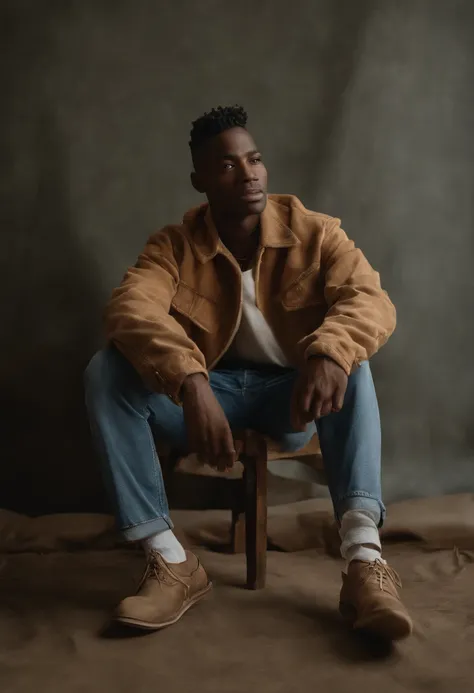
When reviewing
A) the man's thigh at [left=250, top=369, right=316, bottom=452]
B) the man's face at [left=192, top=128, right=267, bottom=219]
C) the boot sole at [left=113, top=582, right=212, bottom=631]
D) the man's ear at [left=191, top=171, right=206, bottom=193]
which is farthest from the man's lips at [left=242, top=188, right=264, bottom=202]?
the boot sole at [left=113, top=582, right=212, bottom=631]

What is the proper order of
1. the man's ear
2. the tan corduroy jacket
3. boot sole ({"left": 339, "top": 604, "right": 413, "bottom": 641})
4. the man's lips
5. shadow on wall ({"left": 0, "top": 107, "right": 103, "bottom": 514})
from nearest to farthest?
boot sole ({"left": 339, "top": 604, "right": 413, "bottom": 641}) → the tan corduroy jacket → the man's lips → the man's ear → shadow on wall ({"left": 0, "top": 107, "right": 103, "bottom": 514})

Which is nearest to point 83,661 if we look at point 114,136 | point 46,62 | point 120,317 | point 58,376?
point 120,317

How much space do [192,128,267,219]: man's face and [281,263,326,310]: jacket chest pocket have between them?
19cm

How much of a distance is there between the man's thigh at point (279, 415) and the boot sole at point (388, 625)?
456 mm

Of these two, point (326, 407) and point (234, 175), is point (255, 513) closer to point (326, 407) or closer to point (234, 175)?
point (326, 407)

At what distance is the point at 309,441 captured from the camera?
6.02 ft

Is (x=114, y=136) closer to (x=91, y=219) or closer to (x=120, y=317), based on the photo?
(x=91, y=219)

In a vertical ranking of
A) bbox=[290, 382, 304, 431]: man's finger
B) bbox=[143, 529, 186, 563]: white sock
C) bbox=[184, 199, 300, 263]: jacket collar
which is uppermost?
bbox=[184, 199, 300, 263]: jacket collar

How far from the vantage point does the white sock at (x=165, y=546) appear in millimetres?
1630

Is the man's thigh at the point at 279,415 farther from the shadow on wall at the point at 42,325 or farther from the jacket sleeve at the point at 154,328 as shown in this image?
the shadow on wall at the point at 42,325

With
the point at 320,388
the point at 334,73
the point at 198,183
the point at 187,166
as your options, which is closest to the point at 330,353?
the point at 320,388

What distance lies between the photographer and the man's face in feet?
6.06

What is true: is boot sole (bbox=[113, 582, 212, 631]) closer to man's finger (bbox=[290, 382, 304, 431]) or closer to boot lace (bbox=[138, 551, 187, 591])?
boot lace (bbox=[138, 551, 187, 591])

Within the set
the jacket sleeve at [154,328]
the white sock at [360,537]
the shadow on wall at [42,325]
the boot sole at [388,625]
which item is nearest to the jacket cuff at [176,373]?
the jacket sleeve at [154,328]
